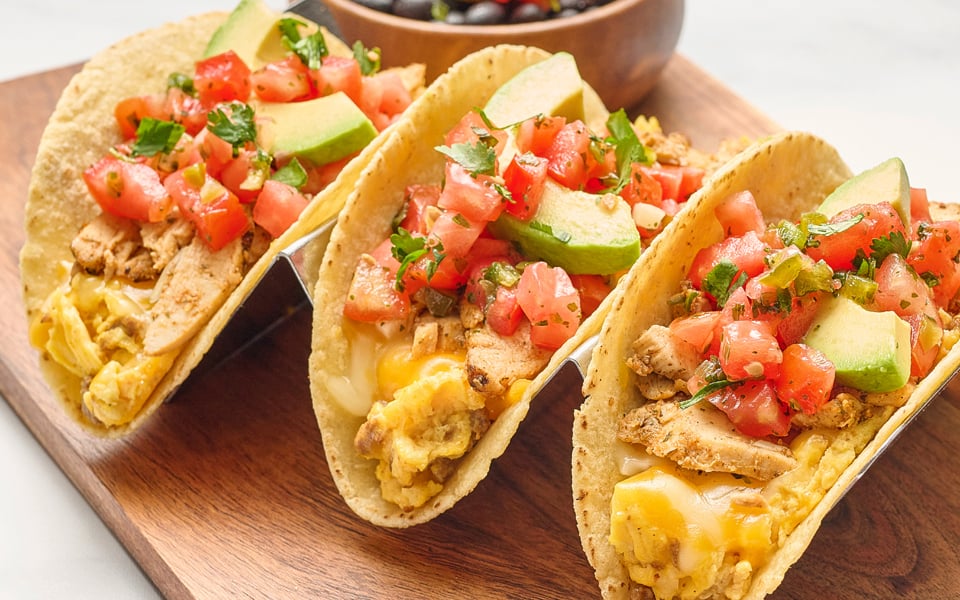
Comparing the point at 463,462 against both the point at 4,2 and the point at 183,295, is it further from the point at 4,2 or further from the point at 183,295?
the point at 4,2

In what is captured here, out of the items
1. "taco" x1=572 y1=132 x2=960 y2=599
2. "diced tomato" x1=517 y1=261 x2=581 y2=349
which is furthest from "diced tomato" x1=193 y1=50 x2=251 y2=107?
"taco" x1=572 y1=132 x2=960 y2=599

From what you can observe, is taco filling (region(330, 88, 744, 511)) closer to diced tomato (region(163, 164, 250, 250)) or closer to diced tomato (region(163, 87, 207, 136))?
diced tomato (region(163, 164, 250, 250))

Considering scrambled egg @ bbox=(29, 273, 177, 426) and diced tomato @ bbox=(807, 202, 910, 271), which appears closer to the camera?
diced tomato @ bbox=(807, 202, 910, 271)

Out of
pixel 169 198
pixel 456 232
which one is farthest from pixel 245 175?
pixel 456 232

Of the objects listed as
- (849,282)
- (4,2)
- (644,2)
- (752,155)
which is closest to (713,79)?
(644,2)

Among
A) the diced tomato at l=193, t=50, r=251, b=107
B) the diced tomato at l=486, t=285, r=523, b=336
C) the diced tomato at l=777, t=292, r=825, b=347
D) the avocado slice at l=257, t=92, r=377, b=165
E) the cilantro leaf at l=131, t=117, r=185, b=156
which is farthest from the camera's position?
the diced tomato at l=193, t=50, r=251, b=107

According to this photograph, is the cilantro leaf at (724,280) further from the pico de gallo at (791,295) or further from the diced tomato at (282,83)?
the diced tomato at (282,83)

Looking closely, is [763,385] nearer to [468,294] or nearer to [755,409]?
[755,409]
